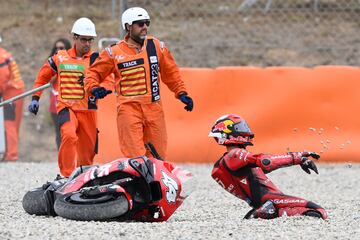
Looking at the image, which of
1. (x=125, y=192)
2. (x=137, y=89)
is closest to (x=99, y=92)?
(x=137, y=89)

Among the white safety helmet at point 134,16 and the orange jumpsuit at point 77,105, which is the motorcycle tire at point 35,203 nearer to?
the orange jumpsuit at point 77,105

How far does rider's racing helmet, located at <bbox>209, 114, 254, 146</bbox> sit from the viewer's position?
885 centimetres

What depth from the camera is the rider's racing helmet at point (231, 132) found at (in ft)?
29.0

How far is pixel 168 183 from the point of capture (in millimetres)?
8562

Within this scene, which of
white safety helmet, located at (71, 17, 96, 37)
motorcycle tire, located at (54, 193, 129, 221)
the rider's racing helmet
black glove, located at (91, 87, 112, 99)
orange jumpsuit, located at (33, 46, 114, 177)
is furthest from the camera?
white safety helmet, located at (71, 17, 96, 37)

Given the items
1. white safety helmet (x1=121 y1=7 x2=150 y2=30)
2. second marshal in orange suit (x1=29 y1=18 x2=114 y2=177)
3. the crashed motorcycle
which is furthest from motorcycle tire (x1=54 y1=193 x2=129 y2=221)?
second marshal in orange suit (x1=29 y1=18 x2=114 y2=177)

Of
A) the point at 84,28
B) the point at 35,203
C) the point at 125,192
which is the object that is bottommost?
the point at 35,203

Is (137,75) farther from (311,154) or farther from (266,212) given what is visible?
(311,154)

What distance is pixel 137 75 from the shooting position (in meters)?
10.5

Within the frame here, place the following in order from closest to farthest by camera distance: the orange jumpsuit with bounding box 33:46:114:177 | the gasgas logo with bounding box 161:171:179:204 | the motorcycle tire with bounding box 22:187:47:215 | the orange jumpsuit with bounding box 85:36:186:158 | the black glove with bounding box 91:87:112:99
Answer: the gasgas logo with bounding box 161:171:179:204 < the motorcycle tire with bounding box 22:187:47:215 < the orange jumpsuit with bounding box 85:36:186:158 < the black glove with bounding box 91:87:112:99 < the orange jumpsuit with bounding box 33:46:114:177

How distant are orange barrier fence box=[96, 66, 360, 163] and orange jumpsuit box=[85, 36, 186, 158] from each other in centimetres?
428

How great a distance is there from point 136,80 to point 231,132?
192cm

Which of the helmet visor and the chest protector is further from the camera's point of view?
the chest protector

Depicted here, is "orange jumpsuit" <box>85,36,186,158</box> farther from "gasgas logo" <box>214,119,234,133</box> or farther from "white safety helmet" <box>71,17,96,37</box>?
"gasgas logo" <box>214,119,234,133</box>
